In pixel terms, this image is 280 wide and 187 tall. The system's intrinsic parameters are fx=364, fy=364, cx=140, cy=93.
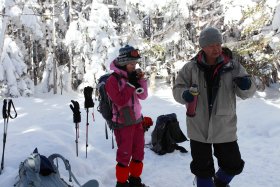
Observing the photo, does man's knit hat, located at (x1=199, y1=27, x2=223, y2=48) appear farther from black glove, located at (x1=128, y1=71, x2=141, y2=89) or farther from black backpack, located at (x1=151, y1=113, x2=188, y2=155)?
black backpack, located at (x1=151, y1=113, x2=188, y2=155)

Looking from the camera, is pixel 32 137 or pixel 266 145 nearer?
pixel 32 137

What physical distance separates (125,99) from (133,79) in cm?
33

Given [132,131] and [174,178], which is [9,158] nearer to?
[132,131]

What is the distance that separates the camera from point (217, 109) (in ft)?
14.3

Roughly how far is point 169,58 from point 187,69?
25.5 metres

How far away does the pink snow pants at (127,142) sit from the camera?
5.29m

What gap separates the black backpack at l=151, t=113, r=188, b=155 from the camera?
8126 millimetres

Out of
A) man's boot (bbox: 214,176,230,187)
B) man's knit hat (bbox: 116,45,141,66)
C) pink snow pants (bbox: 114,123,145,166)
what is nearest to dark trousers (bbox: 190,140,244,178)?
man's boot (bbox: 214,176,230,187)

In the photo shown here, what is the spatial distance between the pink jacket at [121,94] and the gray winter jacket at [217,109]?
959mm

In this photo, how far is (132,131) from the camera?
5.35 metres

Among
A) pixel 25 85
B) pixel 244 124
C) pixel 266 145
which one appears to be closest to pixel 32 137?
pixel 266 145

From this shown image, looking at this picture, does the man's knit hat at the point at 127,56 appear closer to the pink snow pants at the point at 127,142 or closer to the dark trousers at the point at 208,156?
the pink snow pants at the point at 127,142

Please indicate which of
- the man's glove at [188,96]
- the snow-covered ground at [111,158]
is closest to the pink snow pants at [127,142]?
the snow-covered ground at [111,158]

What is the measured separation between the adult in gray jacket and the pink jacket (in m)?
0.93
